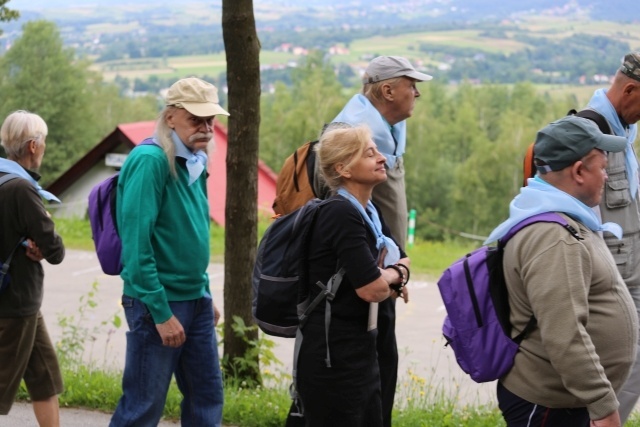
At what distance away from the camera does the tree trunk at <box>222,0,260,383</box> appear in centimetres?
617

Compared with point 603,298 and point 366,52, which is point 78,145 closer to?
point 603,298

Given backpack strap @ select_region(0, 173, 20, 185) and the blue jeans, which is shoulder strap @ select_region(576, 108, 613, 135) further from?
backpack strap @ select_region(0, 173, 20, 185)

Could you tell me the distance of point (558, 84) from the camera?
4560 inches

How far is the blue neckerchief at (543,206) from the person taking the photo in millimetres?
3545

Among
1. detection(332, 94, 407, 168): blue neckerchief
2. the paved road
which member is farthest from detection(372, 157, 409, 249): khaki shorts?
the paved road

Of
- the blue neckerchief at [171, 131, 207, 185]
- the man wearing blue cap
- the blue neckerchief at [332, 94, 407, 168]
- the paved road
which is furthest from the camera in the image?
the paved road

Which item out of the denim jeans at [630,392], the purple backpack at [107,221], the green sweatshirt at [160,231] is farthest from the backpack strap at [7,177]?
the denim jeans at [630,392]

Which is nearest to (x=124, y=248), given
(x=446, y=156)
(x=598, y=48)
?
(x=446, y=156)

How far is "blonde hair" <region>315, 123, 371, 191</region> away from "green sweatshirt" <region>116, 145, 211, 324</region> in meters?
0.77

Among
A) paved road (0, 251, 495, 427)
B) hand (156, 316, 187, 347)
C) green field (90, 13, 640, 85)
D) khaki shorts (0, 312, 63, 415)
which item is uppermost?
hand (156, 316, 187, 347)

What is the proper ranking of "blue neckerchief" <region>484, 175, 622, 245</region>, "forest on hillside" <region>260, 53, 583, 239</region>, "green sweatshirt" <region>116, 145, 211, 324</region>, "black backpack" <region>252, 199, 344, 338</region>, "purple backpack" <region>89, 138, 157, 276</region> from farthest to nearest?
"forest on hillside" <region>260, 53, 583, 239</region> → "purple backpack" <region>89, 138, 157, 276</region> → "green sweatshirt" <region>116, 145, 211, 324</region> → "black backpack" <region>252, 199, 344, 338</region> → "blue neckerchief" <region>484, 175, 622, 245</region>

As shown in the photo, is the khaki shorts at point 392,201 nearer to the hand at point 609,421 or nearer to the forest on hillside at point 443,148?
the hand at point 609,421

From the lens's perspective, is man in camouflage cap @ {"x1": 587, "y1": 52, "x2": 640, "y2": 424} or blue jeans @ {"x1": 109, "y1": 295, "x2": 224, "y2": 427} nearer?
blue jeans @ {"x1": 109, "y1": 295, "x2": 224, "y2": 427}

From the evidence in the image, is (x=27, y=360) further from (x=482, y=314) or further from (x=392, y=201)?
(x=482, y=314)
